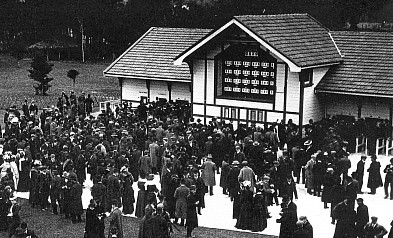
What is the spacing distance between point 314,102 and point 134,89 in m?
11.4

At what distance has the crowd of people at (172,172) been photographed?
14.4 m

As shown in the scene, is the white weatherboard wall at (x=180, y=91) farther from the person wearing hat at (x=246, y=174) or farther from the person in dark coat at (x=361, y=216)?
the person in dark coat at (x=361, y=216)

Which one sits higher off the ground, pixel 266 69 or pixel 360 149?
pixel 266 69

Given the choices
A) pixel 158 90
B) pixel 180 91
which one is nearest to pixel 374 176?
pixel 180 91

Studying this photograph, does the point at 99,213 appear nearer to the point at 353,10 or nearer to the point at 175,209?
the point at 175,209

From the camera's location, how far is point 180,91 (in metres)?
31.5

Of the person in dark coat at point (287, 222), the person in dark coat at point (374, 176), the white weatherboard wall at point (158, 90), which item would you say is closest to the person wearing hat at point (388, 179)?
the person in dark coat at point (374, 176)

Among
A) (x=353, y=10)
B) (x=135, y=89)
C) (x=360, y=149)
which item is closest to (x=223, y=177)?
(x=360, y=149)

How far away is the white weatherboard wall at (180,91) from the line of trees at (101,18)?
1368 inches

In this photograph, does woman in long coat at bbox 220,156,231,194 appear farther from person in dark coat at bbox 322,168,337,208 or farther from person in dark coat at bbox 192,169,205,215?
person in dark coat at bbox 322,168,337,208

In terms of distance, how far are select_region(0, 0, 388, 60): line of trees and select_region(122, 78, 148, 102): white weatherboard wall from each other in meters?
33.5

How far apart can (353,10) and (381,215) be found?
43.9m

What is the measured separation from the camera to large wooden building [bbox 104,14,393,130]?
25.6 metres

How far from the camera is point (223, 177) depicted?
62.6 ft
